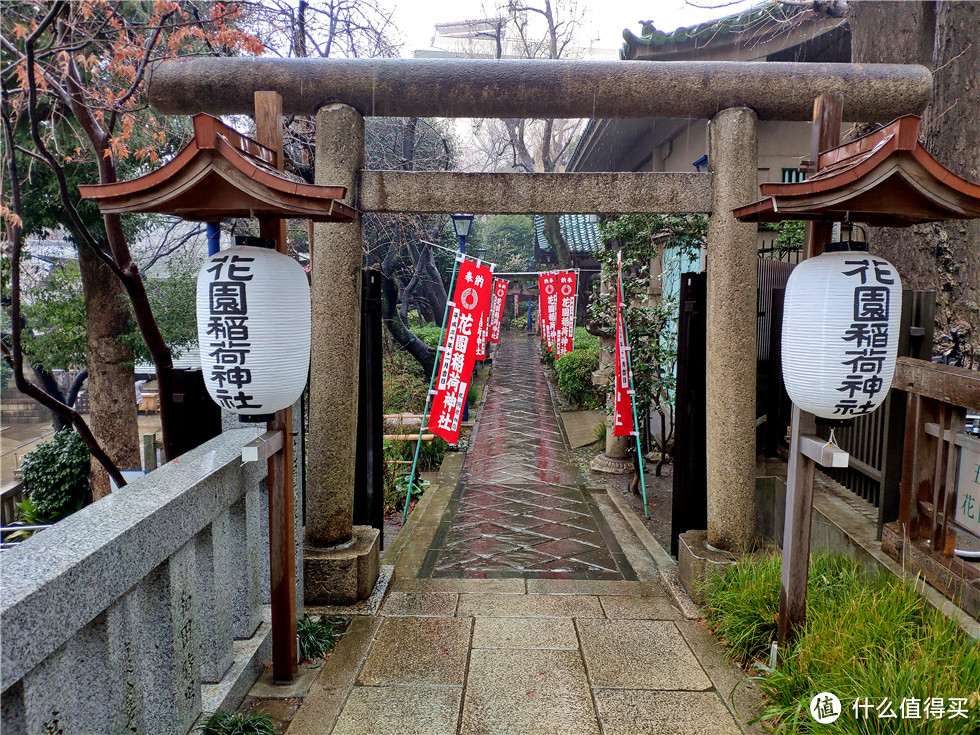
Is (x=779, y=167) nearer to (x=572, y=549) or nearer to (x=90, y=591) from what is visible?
(x=572, y=549)

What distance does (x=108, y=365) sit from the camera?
1151cm

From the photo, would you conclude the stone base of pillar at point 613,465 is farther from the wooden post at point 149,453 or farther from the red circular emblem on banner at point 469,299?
the wooden post at point 149,453

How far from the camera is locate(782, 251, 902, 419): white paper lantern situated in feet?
11.4

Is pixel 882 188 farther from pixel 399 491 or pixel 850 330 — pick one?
pixel 399 491

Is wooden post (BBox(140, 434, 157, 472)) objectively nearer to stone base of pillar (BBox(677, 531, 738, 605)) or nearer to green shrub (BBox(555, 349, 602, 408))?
stone base of pillar (BBox(677, 531, 738, 605))

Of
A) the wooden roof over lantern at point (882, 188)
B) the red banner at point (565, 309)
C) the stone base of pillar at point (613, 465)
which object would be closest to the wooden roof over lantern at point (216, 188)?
the wooden roof over lantern at point (882, 188)

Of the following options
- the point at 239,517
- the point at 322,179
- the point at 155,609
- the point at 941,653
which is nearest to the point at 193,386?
the point at 239,517

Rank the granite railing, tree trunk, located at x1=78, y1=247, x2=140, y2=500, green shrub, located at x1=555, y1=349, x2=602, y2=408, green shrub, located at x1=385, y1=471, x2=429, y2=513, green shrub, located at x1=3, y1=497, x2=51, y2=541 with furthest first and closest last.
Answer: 1. green shrub, located at x1=555, y1=349, x2=602, y2=408
2. green shrub, located at x1=3, y1=497, x2=51, y2=541
3. tree trunk, located at x1=78, y1=247, x2=140, y2=500
4. green shrub, located at x1=385, y1=471, x2=429, y2=513
5. the granite railing

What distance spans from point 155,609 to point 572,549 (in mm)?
5085

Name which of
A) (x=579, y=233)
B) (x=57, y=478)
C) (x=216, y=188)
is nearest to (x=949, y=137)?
(x=216, y=188)

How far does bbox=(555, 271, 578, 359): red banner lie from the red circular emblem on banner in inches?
268

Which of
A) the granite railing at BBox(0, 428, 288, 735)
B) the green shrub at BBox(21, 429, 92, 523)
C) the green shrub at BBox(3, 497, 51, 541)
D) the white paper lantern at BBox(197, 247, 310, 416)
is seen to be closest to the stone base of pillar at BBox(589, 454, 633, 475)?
the granite railing at BBox(0, 428, 288, 735)

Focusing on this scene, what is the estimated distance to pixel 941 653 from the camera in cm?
333

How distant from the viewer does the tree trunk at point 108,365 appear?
444 inches
